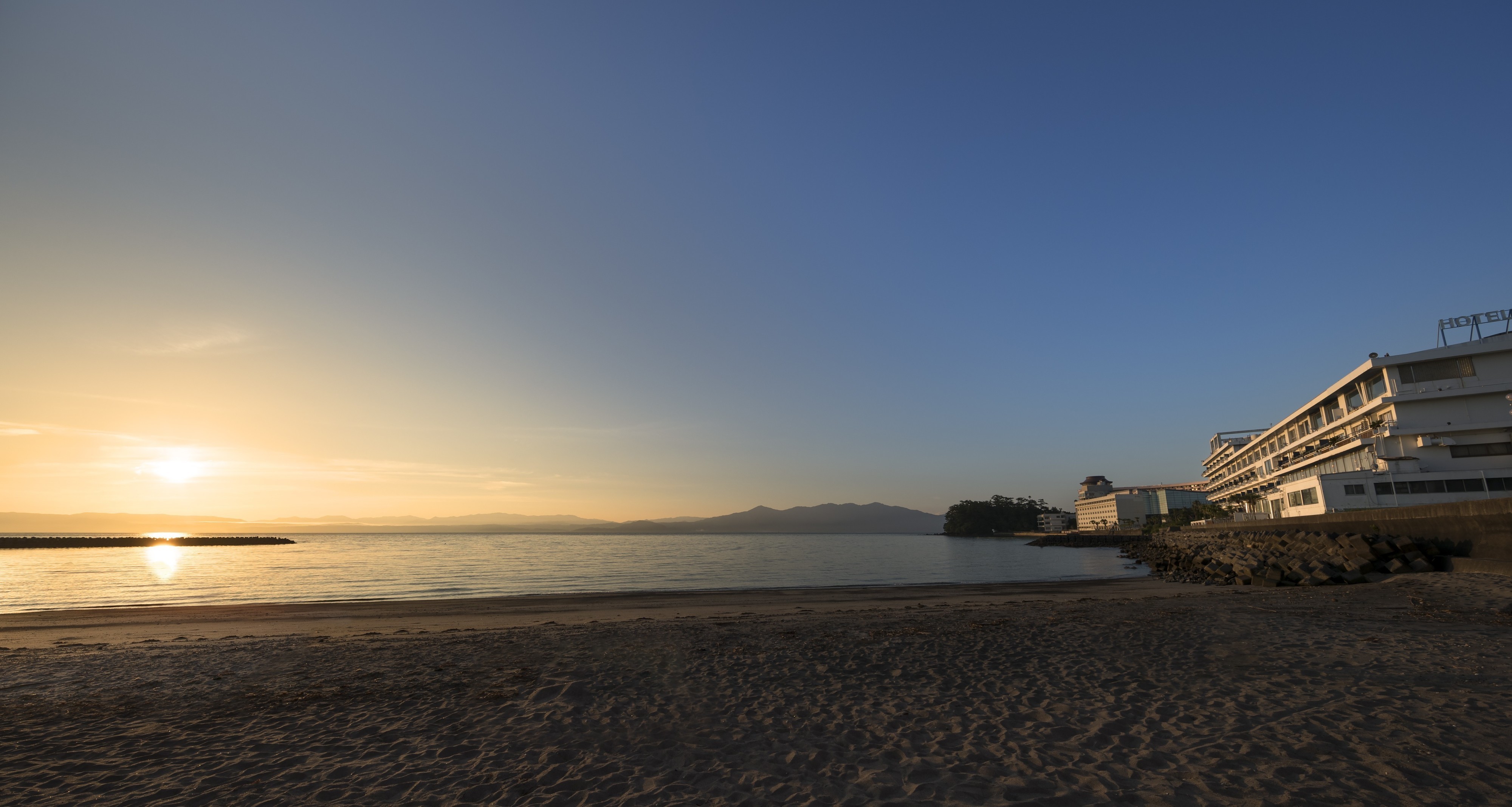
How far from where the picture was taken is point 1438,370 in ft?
150

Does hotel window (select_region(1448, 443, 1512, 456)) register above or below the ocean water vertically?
above

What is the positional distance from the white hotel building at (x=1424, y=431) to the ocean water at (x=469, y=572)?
1785 centimetres

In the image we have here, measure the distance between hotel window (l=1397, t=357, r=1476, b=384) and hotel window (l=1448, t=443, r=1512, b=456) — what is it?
4964 mm

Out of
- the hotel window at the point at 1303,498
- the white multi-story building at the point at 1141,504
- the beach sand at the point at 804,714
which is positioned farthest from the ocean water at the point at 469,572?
the white multi-story building at the point at 1141,504

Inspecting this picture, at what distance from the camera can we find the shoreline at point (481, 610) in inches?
848

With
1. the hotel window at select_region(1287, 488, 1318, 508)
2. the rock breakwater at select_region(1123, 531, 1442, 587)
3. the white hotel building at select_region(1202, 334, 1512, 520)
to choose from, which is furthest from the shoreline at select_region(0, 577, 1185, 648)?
the hotel window at select_region(1287, 488, 1318, 508)

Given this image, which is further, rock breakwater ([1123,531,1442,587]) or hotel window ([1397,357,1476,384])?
hotel window ([1397,357,1476,384])

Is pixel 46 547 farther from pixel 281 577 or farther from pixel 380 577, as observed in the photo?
pixel 380 577

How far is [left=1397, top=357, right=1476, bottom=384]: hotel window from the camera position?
1764 inches

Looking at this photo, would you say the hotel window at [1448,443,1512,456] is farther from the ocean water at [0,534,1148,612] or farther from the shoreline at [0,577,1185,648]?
the shoreline at [0,577,1185,648]

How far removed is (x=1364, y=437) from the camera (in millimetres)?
48969

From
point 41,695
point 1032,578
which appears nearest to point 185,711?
point 41,695

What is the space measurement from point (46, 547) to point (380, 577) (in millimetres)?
137271

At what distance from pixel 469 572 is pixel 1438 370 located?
78.7 metres
